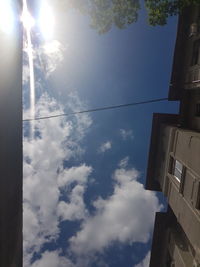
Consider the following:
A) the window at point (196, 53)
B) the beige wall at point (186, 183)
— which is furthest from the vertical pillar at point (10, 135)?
the window at point (196, 53)

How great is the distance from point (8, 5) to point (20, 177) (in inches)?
450

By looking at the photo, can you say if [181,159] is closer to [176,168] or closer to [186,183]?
[186,183]

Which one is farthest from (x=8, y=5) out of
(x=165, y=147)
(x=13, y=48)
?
(x=165, y=147)

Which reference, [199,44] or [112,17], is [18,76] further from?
[199,44]

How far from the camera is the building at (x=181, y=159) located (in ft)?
47.7

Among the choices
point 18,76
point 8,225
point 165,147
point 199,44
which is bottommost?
point 8,225

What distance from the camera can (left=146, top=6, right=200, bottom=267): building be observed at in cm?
1454

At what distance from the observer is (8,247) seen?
1573cm

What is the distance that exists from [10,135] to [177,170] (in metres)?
12.1

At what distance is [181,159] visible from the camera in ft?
54.3

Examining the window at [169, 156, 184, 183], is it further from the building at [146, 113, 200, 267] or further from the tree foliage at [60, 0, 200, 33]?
the tree foliage at [60, 0, 200, 33]

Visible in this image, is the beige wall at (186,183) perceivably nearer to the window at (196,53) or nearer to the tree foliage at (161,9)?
the window at (196,53)

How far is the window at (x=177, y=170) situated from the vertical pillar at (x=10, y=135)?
11.6 metres

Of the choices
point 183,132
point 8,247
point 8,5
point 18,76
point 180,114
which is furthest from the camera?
point 180,114
